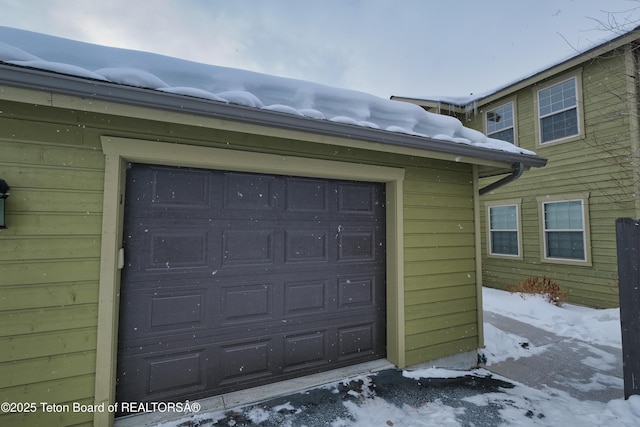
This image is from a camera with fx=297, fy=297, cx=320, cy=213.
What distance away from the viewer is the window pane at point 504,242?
26.7 ft

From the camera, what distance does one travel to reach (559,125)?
715 cm

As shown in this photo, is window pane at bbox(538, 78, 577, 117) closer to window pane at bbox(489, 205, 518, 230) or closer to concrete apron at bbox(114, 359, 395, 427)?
window pane at bbox(489, 205, 518, 230)

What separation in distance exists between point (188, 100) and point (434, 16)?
37.1ft

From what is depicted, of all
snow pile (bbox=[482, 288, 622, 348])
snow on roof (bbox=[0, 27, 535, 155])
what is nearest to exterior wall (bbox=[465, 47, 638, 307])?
snow pile (bbox=[482, 288, 622, 348])

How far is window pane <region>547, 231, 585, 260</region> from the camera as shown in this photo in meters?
6.77

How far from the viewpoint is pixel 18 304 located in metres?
2.07

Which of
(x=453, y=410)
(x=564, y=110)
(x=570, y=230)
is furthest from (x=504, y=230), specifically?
(x=453, y=410)

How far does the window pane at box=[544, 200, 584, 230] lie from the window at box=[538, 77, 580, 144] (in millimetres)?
1613

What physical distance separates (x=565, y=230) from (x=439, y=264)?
5.46 metres

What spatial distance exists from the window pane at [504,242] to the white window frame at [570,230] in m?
0.70

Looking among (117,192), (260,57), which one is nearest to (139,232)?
(117,192)

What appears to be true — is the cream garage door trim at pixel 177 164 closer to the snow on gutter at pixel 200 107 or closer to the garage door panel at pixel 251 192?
the garage door panel at pixel 251 192

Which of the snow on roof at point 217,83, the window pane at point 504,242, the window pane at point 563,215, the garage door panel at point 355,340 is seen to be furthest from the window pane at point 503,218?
the garage door panel at point 355,340

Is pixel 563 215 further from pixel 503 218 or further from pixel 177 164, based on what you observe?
pixel 177 164
